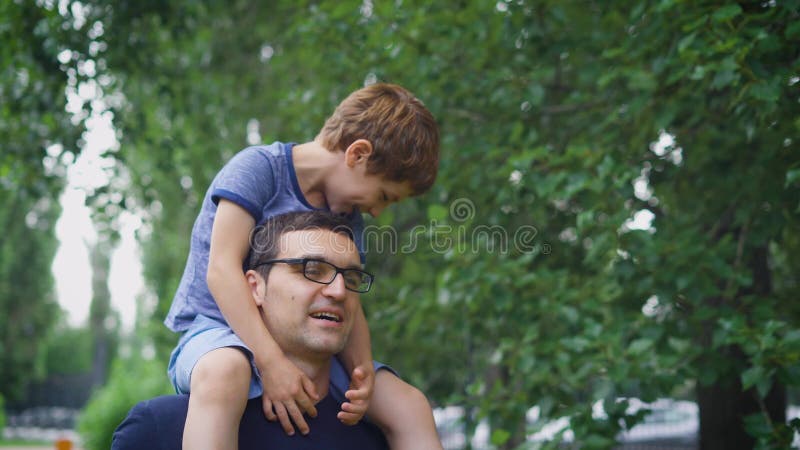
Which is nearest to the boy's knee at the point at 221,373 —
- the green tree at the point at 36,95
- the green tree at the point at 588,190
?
the green tree at the point at 588,190

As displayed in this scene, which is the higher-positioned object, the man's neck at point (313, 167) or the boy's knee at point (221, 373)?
the man's neck at point (313, 167)

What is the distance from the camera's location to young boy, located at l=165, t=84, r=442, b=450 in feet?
5.72

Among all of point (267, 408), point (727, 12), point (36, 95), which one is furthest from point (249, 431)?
point (36, 95)

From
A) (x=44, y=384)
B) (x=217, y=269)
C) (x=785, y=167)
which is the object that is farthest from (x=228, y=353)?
(x=44, y=384)

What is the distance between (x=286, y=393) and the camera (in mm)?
1806

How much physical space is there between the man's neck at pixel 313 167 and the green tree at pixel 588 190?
116 centimetres

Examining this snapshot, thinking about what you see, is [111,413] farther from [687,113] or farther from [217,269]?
[217,269]

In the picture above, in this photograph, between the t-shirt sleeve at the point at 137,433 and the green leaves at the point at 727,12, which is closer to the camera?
the t-shirt sleeve at the point at 137,433

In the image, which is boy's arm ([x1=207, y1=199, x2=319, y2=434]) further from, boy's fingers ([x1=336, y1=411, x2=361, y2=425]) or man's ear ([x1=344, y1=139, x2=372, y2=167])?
→ man's ear ([x1=344, y1=139, x2=372, y2=167])

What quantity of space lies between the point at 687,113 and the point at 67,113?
3.73m

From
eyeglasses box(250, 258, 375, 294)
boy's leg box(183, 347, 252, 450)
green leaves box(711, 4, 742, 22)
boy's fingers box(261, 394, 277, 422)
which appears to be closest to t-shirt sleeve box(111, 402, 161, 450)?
boy's leg box(183, 347, 252, 450)

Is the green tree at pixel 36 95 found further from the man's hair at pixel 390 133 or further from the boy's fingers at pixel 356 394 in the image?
the boy's fingers at pixel 356 394

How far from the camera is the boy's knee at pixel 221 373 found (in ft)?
5.56

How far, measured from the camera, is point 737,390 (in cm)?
469
